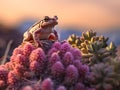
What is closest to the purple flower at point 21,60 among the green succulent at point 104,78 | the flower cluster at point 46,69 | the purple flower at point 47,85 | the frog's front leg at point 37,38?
the flower cluster at point 46,69

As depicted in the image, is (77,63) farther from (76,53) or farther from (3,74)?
(3,74)

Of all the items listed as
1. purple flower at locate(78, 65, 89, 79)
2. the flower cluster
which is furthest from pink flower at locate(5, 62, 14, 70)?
purple flower at locate(78, 65, 89, 79)

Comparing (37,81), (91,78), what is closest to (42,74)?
(37,81)

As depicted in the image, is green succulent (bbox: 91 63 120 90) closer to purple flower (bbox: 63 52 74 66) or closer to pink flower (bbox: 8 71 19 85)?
purple flower (bbox: 63 52 74 66)

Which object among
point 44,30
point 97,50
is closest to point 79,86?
point 97,50

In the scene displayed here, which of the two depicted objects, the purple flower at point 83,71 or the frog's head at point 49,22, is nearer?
the purple flower at point 83,71

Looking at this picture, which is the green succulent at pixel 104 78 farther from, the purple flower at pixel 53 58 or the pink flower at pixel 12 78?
the pink flower at pixel 12 78
